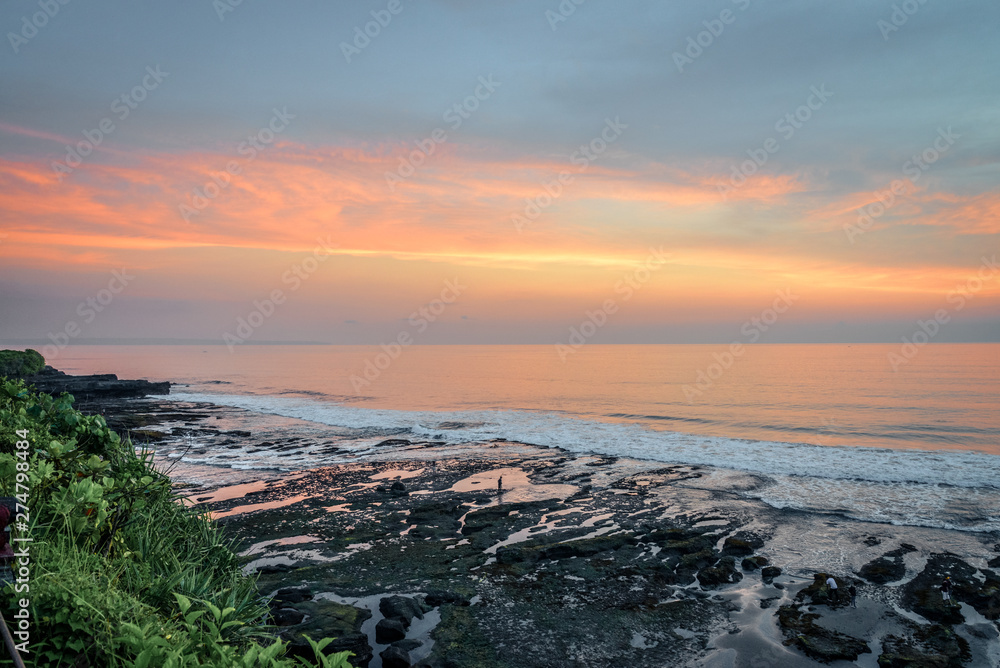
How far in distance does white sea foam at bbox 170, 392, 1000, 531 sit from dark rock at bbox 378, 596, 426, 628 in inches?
662

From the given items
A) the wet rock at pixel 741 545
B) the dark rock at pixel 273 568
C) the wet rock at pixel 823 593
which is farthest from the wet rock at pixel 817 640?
the dark rock at pixel 273 568

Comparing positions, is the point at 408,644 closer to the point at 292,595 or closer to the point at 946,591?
the point at 292,595

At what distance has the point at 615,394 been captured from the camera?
7181cm

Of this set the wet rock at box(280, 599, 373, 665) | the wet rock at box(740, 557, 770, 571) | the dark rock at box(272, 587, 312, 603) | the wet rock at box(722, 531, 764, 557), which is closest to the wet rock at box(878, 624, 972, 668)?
the wet rock at box(740, 557, 770, 571)

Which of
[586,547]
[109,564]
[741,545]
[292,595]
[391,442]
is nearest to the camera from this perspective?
[109,564]

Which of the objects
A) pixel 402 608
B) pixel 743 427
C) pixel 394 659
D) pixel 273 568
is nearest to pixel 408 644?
pixel 394 659

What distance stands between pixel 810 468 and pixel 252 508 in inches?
1089

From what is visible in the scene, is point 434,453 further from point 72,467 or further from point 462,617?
point 72,467

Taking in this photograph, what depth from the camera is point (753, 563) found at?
15047 millimetres

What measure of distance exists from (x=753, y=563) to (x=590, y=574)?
491cm

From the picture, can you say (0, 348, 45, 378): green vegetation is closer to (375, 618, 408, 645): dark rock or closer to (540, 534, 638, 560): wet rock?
(375, 618, 408, 645): dark rock

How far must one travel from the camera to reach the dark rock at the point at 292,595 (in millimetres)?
11973

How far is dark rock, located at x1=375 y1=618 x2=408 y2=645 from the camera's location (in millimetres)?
10750

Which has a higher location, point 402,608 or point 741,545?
point 741,545
